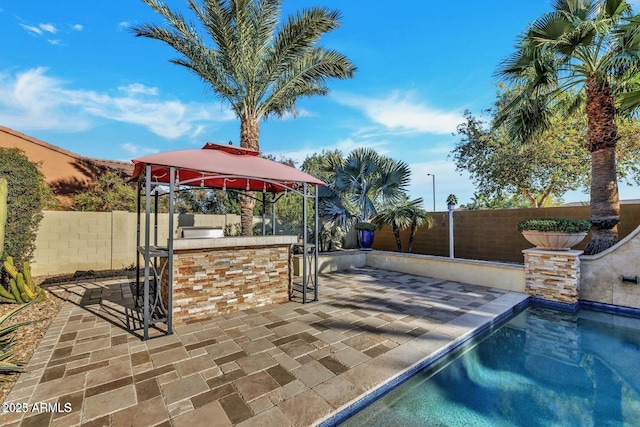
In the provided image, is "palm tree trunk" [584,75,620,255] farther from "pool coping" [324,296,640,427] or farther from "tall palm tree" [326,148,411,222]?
"tall palm tree" [326,148,411,222]

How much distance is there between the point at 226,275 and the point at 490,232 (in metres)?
8.51

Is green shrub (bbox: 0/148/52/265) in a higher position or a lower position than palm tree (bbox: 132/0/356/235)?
lower

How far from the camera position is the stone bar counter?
13.5 ft

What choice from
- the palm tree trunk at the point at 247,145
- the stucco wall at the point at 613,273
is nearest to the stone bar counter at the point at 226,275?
the palm tree trunk at the point at 247,145

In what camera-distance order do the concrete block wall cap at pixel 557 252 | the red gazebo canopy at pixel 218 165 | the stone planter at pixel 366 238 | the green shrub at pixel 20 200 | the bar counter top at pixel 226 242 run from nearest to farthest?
the red gazebo canopy at pixel 218 165, the bar counter top at pixel 226 242, the concrete block wall cap at pixel 557 252, the green shrub at pixel 20 200, the stone planter at pixel 366 238

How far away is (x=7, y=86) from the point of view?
7.78 metres

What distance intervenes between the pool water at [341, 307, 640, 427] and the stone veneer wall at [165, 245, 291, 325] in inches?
115

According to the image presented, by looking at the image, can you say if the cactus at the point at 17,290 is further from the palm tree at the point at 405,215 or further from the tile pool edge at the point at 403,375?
the palm tree at the point at 405,215

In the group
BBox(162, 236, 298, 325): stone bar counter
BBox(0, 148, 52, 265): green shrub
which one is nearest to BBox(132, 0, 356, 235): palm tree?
BBox(162, 236, 298, 325): stone bar counter

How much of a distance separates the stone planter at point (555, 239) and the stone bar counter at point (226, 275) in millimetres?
5263

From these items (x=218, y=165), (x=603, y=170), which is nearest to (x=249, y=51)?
(x=218, y=165)

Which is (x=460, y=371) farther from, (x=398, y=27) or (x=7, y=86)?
A: (x=7, y=86)

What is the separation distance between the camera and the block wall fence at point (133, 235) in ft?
23.4

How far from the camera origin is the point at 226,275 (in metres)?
4.54
